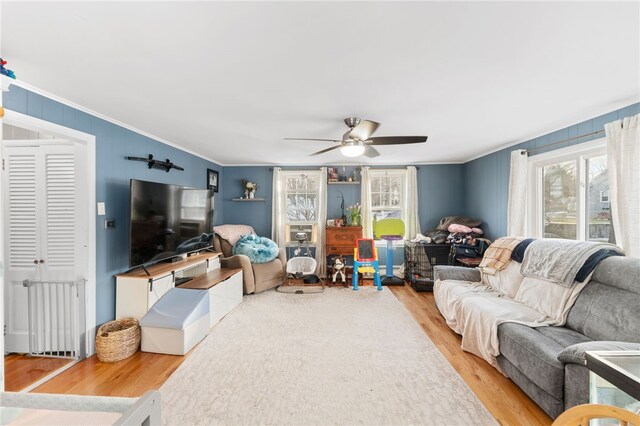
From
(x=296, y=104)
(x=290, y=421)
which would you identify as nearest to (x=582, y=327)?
(x=290, y=421)

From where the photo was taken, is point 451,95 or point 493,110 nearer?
point 451,95

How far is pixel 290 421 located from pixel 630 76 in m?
3.35

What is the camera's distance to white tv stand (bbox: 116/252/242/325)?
264cm

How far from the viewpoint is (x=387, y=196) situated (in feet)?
17.7

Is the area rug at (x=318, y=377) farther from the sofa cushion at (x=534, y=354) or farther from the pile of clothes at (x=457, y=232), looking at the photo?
the pile of clothes at (x=457, y=232)

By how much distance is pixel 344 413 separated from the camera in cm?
175

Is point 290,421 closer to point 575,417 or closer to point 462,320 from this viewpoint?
point 575,417

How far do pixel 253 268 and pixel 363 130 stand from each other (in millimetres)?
2834

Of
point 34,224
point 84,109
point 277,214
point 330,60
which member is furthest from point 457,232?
point 34,224

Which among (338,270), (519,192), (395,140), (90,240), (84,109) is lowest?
(338,270)

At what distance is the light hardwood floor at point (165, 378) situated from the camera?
5.85 ft

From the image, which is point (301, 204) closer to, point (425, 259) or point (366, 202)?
point (366, 202)

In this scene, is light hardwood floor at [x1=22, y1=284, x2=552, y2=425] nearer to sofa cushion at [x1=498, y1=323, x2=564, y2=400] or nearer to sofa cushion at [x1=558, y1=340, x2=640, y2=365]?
sofa cushion at [x1=498, y1=323, x2=564, y2=400]

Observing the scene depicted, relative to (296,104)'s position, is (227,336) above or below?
below
